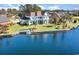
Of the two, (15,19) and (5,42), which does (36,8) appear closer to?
(15,19)

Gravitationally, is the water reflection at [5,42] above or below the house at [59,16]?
below

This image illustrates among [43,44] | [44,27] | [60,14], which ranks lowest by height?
[43,44]

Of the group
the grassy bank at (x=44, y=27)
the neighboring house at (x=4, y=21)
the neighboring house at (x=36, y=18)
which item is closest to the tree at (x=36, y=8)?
the neighboring house at (x=36, y=18)

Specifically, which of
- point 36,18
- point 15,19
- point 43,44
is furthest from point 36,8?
point 43,44

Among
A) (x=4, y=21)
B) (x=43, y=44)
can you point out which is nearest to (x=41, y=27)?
(x=43, y=44)

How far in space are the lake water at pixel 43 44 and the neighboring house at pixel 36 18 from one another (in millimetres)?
119

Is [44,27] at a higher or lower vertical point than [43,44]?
higher

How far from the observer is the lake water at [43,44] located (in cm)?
214

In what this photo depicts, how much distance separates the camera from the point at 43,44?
216 cm

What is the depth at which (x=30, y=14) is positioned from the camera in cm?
218

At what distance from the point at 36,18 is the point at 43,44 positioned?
242 mm

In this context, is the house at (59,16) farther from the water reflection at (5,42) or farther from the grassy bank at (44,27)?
the water reflection at (5,42)

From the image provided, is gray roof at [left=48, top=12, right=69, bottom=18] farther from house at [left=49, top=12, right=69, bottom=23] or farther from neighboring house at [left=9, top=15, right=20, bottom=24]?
neighboring house at [left=9, top=15, right=20, bottom=24]
